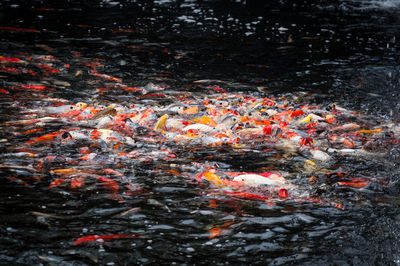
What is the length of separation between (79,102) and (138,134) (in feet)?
5.32

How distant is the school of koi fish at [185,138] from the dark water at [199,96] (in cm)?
4

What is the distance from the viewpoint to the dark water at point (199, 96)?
3.22 meters

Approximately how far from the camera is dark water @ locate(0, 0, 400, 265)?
3.22 metres

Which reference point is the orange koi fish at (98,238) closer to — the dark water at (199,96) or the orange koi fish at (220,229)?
the dark water at (199,96)

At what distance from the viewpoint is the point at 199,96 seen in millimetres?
7316

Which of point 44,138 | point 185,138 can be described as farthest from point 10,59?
Answer: point 185,138

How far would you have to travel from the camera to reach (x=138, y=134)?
5.56m

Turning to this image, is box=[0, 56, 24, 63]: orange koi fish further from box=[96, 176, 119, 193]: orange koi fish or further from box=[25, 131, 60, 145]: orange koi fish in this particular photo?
box=[96, 176, 119, 193]: orange koi fish

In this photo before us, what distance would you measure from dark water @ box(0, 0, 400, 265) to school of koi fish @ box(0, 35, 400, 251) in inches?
1.6

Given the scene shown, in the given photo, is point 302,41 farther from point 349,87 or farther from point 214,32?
point 349,87

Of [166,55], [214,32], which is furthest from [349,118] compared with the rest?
[214,32]

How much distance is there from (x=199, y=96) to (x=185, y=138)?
6.50 feet

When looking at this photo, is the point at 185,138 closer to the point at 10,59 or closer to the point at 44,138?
the point at 44,138

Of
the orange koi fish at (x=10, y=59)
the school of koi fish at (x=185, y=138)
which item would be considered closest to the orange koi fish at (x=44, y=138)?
the school of koi fish at (x=185, y=138)
